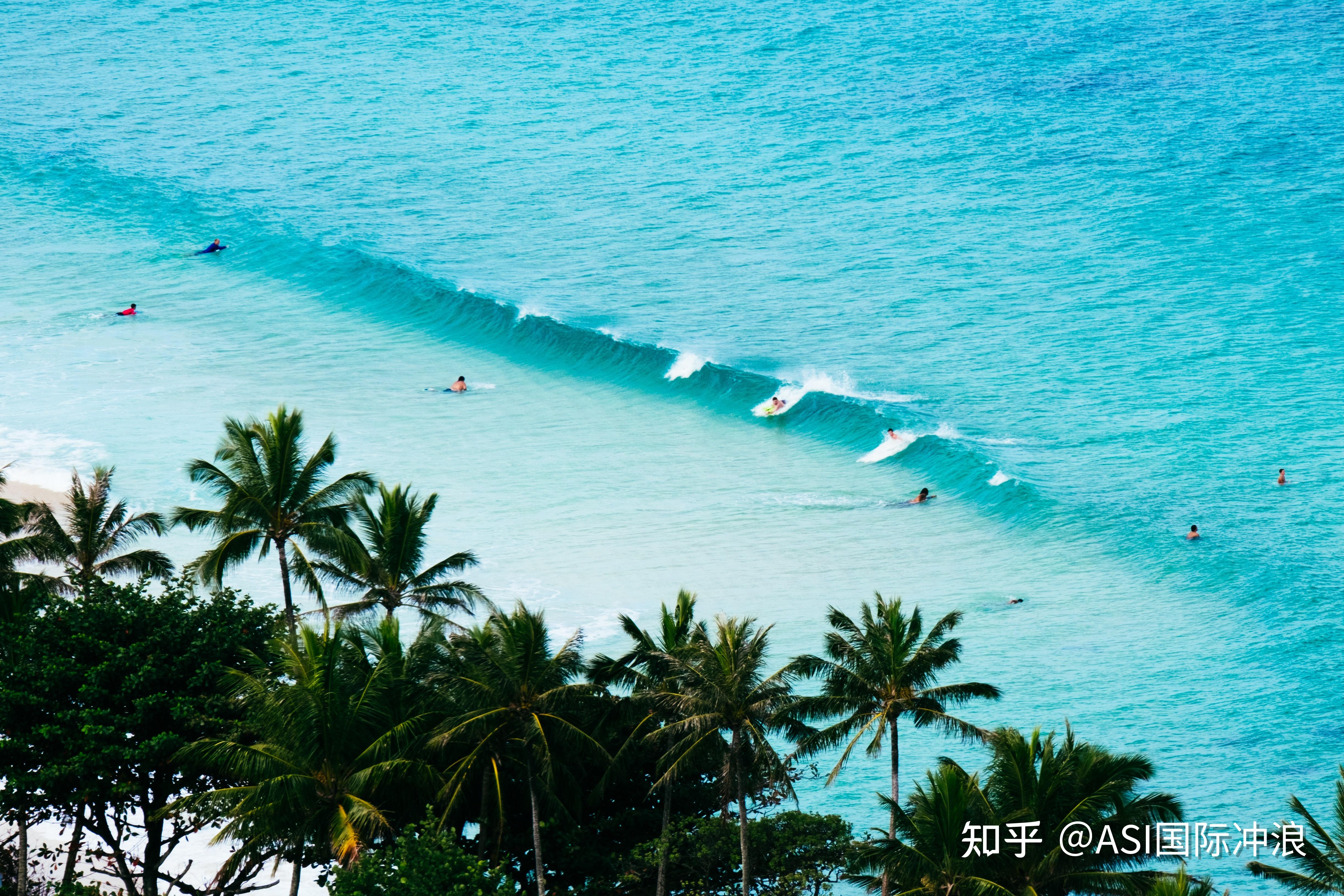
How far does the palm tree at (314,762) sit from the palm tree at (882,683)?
6145 millimetres

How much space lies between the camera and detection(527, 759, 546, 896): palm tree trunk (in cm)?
2412

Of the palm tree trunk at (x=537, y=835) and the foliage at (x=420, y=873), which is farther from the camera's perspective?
the palm tree trunk at (x=537, y=835)

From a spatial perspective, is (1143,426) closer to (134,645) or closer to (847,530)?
(847,530)

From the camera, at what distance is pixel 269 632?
Answer: 90.9 ft

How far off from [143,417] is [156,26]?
5467 cm

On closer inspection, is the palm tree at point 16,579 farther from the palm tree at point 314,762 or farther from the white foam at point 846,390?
the white foam at point 846,390

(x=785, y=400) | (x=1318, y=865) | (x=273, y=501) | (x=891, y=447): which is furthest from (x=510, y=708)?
(x=785, y=400)

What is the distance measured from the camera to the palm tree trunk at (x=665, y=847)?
25000 mm

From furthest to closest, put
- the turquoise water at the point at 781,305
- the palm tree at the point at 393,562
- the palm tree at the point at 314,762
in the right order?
the turquoise water at the point at 781,305 < the palm tree at the point at 393,562 < the palm tree at the point at 314,762

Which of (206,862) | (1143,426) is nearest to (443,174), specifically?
(1143,426)

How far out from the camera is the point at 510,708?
24.3 m

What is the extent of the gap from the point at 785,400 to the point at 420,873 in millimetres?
34382

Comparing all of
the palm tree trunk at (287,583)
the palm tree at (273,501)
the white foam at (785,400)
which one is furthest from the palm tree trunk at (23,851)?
the white foam at (785,400)

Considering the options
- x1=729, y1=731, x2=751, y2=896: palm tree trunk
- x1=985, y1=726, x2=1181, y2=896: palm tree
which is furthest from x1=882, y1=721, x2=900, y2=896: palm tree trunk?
x1=729, y1=731, x2=751, y2=896: palm tree trunk
